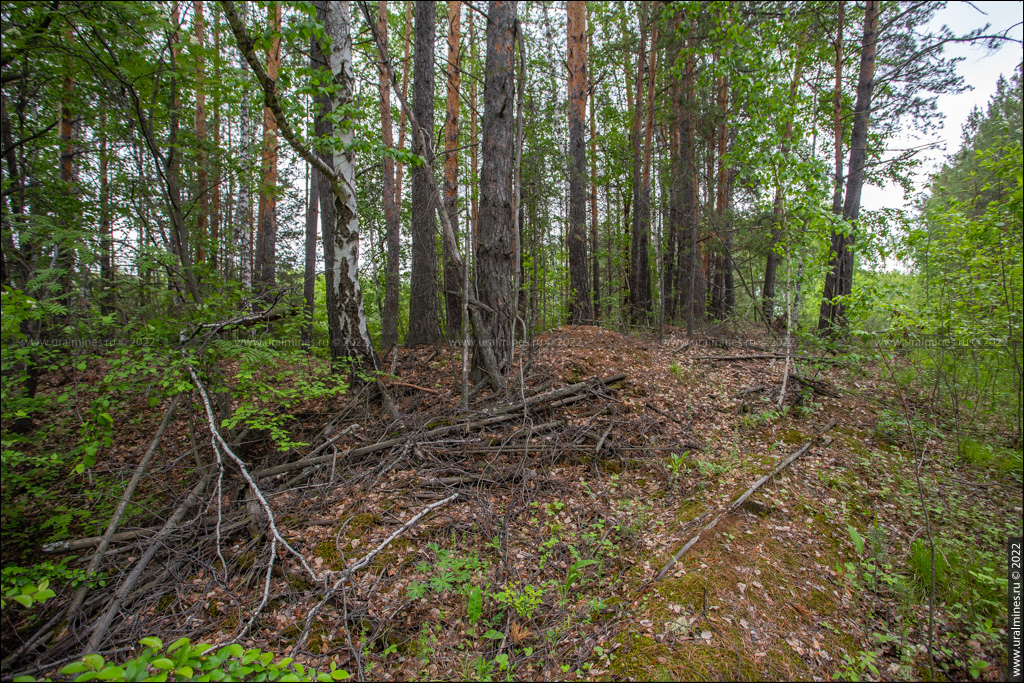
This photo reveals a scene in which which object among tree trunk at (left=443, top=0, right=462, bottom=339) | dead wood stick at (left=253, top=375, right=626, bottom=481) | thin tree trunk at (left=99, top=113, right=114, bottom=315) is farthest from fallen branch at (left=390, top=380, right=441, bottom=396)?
thin tree trunk at (left=99, top=113, right=114, bottom=315)

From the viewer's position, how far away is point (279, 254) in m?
12.6

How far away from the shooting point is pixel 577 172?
8703 mm

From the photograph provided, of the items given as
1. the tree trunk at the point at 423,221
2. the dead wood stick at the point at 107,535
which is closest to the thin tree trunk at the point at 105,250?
the dead wood stick at the point at 107,535

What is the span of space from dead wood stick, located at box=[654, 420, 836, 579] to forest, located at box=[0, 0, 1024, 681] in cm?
4

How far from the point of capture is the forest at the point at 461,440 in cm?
263

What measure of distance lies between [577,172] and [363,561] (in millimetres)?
8096

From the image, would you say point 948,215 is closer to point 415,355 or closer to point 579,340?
point 579,340

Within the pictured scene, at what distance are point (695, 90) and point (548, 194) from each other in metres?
5.14

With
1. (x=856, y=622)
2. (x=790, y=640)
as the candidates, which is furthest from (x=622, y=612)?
(x=856, y=622)

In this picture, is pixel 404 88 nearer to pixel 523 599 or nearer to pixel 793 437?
pixel 793 437

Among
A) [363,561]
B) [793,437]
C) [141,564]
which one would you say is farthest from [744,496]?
[141,564]

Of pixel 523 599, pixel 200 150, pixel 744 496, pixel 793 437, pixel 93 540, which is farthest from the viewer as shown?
pixel 200 150

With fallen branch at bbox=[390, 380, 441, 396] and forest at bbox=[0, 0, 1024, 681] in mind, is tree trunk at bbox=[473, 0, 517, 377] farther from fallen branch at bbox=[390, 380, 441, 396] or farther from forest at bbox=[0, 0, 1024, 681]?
fallen branch at bbox=[390, 380, 441, 396]

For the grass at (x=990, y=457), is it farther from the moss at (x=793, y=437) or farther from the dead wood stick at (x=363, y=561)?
the dead wood stick at (x=363, y=561)
